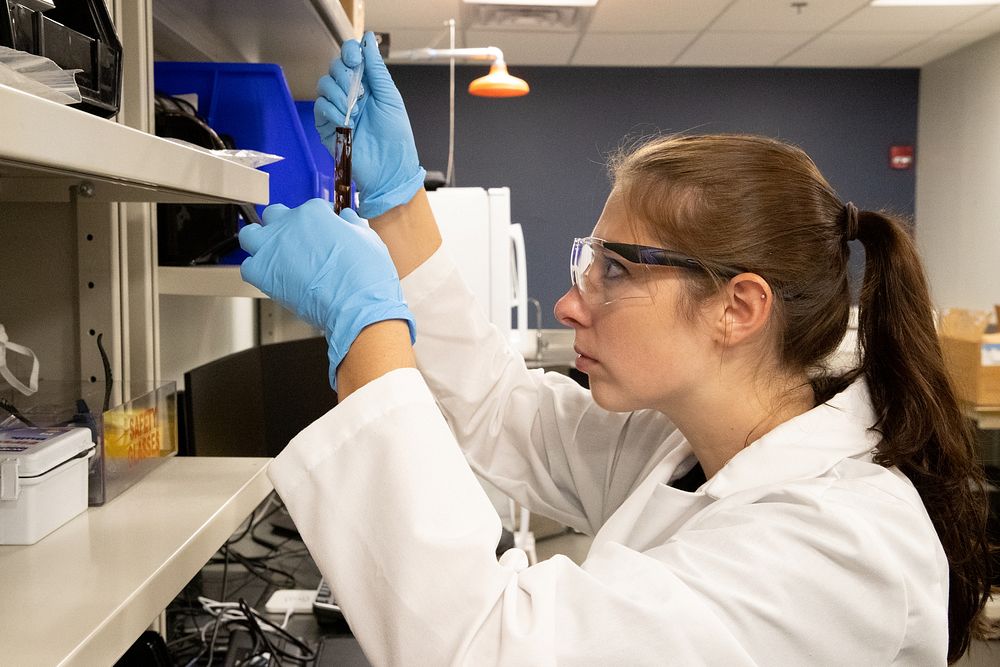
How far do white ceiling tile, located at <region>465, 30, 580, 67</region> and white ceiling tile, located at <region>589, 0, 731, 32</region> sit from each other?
290 millimetres

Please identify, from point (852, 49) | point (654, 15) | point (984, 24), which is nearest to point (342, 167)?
point (654, 15)

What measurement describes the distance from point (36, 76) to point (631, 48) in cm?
504

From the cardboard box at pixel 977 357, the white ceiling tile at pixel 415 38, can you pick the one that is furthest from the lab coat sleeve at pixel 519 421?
the white ceiling tile at pixel 415 38

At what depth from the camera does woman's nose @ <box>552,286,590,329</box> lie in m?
1.02

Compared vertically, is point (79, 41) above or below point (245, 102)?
below

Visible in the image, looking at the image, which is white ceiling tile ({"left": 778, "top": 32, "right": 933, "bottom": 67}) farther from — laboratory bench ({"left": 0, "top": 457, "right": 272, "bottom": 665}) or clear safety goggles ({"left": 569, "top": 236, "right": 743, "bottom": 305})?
laboratory bench ({"left": 0, "top": 457, "right": 272, "bottom": 665})

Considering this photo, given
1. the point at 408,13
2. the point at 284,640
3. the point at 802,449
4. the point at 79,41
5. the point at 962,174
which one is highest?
the point at 408,13

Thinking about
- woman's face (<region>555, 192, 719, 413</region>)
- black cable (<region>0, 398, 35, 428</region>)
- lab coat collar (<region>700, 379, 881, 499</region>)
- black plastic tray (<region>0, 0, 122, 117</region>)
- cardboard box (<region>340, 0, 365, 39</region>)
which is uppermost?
cardboard box (<region>340, 0, 365, 39</region>)

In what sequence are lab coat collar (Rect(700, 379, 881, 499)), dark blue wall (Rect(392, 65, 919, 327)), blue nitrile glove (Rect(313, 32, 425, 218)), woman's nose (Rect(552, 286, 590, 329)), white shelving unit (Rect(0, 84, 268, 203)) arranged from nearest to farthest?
white shelving unit (Rect(0, 84, 268, 203))
lab coat collar (Rect(700, 379, 881, 499))
woman's nose (Rect(552, 286, 590, 329))
blue nitrile glove (Rect(313, 32, 425, 218))
dark blue wall (Rect(392, 65, 919, 327))

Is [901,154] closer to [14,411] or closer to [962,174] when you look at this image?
[962,174]

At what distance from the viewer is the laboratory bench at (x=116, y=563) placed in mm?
494

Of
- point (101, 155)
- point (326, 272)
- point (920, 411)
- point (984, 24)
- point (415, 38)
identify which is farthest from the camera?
point (415, 38)

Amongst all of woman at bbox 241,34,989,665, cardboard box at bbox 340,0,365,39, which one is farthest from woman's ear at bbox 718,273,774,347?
cardboard box at bbox 340,0,365,39

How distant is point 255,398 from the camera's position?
4.97ft
